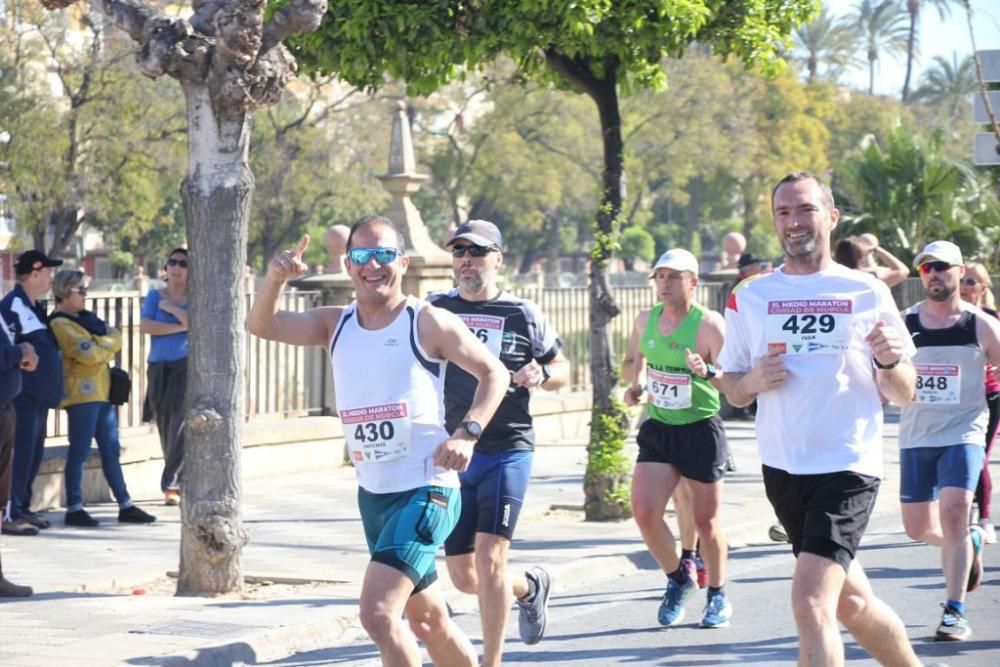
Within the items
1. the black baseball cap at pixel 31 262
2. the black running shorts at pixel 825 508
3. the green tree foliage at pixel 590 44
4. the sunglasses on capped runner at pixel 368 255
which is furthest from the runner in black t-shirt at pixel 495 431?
the black baseball cap at pixel 31 262

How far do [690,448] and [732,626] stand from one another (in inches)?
35.7

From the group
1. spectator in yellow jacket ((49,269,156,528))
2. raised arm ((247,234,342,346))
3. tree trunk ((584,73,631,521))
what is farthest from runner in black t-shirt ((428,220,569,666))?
spectator in yellow jacket ((49,269,156,528))

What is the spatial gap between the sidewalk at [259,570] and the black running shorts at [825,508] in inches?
112

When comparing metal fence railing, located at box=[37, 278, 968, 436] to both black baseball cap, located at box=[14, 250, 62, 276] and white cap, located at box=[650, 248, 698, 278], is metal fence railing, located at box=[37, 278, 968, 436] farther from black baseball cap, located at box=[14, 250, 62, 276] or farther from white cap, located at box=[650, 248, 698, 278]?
white cap, located at box=[650, 248, 698, 278]

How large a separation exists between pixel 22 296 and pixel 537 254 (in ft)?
255

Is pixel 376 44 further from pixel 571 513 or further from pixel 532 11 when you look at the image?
pixel 571 513

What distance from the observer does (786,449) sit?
5973mm

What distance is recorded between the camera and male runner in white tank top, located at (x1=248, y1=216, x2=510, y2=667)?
6.02m

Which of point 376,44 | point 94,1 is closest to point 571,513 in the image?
point 376,44

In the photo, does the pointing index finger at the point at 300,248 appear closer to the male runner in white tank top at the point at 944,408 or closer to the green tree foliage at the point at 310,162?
the male runner in white tank top at the point at 944,408

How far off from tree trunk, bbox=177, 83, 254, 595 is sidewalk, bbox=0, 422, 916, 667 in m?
0.34

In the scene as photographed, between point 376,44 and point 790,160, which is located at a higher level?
point 790,160

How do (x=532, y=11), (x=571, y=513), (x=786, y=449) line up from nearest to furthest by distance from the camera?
1. (x=786, y=449)
2. (x=532, y=11)
3. (x=571, y=513)

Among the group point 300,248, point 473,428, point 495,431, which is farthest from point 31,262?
point 473,428
